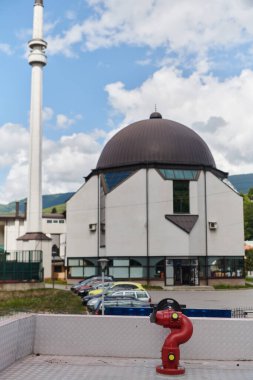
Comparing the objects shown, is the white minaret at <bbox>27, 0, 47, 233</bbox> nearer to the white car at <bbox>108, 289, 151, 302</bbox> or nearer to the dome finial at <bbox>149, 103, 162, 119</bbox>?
the dome finial at <bbox>149, 103, 162, 119</bbox>

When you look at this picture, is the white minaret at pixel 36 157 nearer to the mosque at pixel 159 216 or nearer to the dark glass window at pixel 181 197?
the mosque at pixel 159 216

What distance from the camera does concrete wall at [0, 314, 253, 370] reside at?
12352 mm

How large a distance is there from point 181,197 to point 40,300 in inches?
1043

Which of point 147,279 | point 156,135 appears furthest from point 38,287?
point 156,135

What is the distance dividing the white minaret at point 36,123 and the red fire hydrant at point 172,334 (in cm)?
4409

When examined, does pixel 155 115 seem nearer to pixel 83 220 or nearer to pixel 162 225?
pixel 83 220

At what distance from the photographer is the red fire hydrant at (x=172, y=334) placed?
1141 centimetres

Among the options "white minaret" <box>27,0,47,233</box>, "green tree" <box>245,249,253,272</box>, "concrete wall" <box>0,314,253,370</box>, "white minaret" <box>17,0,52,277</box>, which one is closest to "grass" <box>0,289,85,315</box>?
"white minaret" <box>17,0,52,277</box>

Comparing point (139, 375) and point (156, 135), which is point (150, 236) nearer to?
point (156, 135)

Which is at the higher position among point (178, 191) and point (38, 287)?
point (178, 191)

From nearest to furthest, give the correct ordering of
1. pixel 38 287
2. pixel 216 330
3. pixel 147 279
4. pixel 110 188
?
pixel 216 330
pixel 38 287
pixel 147 279
pixel 110 188

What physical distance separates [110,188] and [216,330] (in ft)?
151

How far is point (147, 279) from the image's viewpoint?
178 ft

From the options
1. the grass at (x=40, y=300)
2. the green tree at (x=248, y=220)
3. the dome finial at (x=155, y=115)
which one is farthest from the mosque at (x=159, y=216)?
the green tree at (x=248, y=220)
